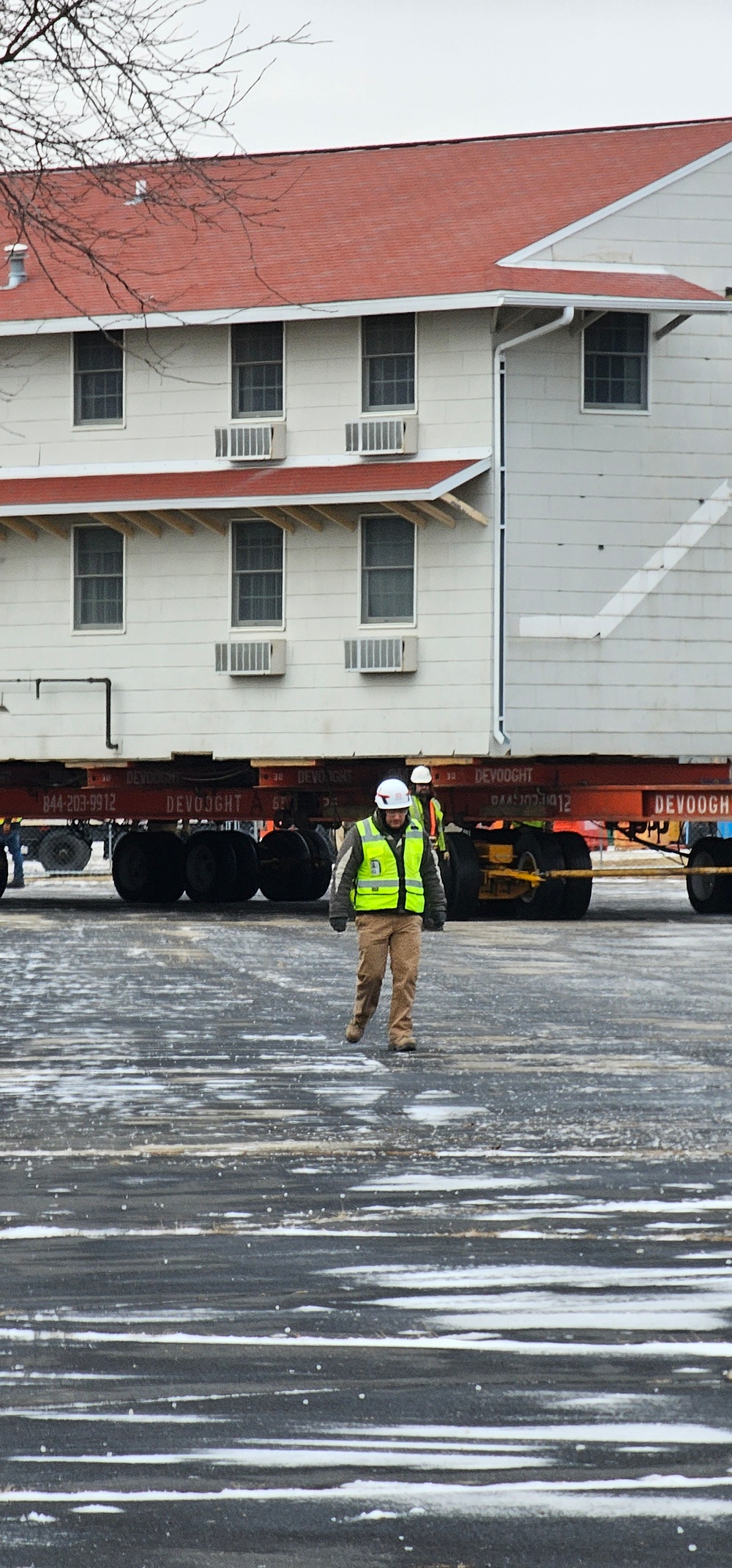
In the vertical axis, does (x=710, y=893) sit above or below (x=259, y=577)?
below

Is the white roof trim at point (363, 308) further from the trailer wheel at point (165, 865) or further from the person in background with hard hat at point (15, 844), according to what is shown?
the person in background with hard hat at point (15, 844)

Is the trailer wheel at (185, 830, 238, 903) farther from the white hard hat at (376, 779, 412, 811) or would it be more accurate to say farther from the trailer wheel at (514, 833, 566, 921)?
the white hard hat at (376, 779, 412, 811)

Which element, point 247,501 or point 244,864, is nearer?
point 247,501

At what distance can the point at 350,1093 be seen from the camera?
1102 cm

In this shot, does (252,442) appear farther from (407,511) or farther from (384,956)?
(384,956)

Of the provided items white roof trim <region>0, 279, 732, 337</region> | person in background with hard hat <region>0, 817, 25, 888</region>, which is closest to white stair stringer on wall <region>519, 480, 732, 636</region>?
white roof trim <region>0, 279, 732, 337</region>

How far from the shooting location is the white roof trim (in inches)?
1020

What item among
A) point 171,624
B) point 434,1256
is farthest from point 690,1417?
point 171,624

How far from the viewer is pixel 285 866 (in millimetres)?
32219

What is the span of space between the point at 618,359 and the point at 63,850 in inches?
908

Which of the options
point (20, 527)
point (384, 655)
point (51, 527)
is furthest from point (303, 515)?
point (20, 527)

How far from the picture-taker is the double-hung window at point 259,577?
2775 cm

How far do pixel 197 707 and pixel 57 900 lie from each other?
22.2 ft

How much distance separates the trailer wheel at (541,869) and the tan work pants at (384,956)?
1267cm
